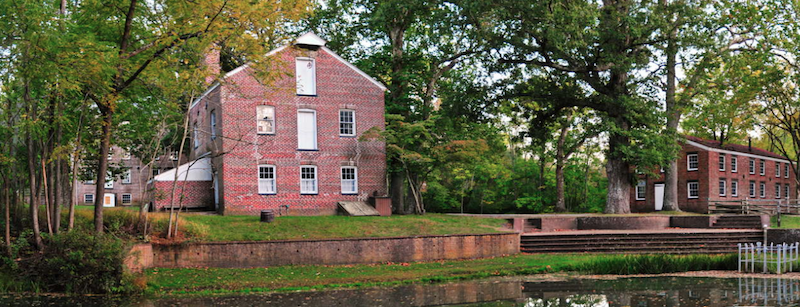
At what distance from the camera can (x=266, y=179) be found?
105ft

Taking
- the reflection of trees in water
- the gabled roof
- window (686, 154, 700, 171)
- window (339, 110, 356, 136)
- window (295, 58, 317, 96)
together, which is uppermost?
window (295, 58, 317, 96)

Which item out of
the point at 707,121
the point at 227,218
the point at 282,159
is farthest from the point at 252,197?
the point at 707,121

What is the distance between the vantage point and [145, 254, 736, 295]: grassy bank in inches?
703

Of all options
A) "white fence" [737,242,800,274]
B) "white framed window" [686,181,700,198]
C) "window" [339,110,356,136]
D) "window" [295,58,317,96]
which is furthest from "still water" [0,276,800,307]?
"white framed window" [686,181,700,198]

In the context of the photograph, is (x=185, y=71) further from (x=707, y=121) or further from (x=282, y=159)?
(x=707, y=121)

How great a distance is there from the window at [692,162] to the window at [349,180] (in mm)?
26361

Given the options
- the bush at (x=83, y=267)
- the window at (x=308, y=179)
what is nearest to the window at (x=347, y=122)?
the window at (x=308, y=179)

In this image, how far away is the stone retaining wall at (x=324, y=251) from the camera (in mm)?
21281

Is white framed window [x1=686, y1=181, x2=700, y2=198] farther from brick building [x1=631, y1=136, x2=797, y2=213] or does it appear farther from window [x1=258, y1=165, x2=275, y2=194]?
window [x1=258, y1=165, x2=275, y2=194]

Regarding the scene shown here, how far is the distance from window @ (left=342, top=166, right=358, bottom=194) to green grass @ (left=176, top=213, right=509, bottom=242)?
463 cm

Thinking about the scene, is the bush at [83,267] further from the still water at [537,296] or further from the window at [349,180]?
the window at [349,180]

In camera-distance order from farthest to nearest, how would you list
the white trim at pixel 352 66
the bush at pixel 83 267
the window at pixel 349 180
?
the white trim at pixel 352 66 < the window at pixel 349 180 < the bush at pixel 83 267

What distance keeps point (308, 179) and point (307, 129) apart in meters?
2.43

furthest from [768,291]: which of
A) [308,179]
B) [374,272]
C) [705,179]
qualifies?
[705,179]
